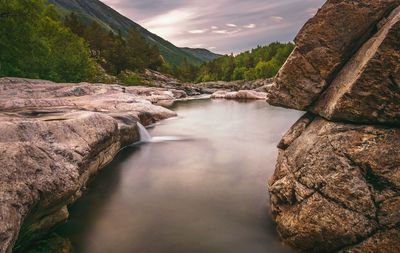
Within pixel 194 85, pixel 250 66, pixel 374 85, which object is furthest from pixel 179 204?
pixel 250 66

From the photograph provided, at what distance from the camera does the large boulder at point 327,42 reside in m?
7.74

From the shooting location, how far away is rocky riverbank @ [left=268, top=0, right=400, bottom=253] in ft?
20.5

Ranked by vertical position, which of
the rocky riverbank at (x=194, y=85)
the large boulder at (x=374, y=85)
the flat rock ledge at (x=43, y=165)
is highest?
the large boulder at (x=374, y=85)

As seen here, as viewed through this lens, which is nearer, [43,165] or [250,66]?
[43,165]

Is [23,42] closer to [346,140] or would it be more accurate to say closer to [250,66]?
[346,140]

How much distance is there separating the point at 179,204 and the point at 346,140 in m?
5.57

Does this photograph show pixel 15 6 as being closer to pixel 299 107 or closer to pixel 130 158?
pixel 130 158

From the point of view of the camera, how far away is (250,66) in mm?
164625

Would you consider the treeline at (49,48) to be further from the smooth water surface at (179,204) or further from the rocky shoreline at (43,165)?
the smooth water surface at (179,204)

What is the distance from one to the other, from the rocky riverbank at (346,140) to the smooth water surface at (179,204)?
4.24ft

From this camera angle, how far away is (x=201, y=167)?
14.1 m

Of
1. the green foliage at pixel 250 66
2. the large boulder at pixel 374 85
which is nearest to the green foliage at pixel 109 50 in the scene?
the green foliage at pixel 250 66

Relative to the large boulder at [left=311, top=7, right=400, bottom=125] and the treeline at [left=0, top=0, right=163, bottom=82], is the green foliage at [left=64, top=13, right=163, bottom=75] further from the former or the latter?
the large boulder at [left=311, top=7, right=400, bottom=125]

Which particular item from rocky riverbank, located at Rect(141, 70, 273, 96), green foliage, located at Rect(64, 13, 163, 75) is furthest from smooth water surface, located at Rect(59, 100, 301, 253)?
green foliage, located at Rect(64, 13, 163, 75)
